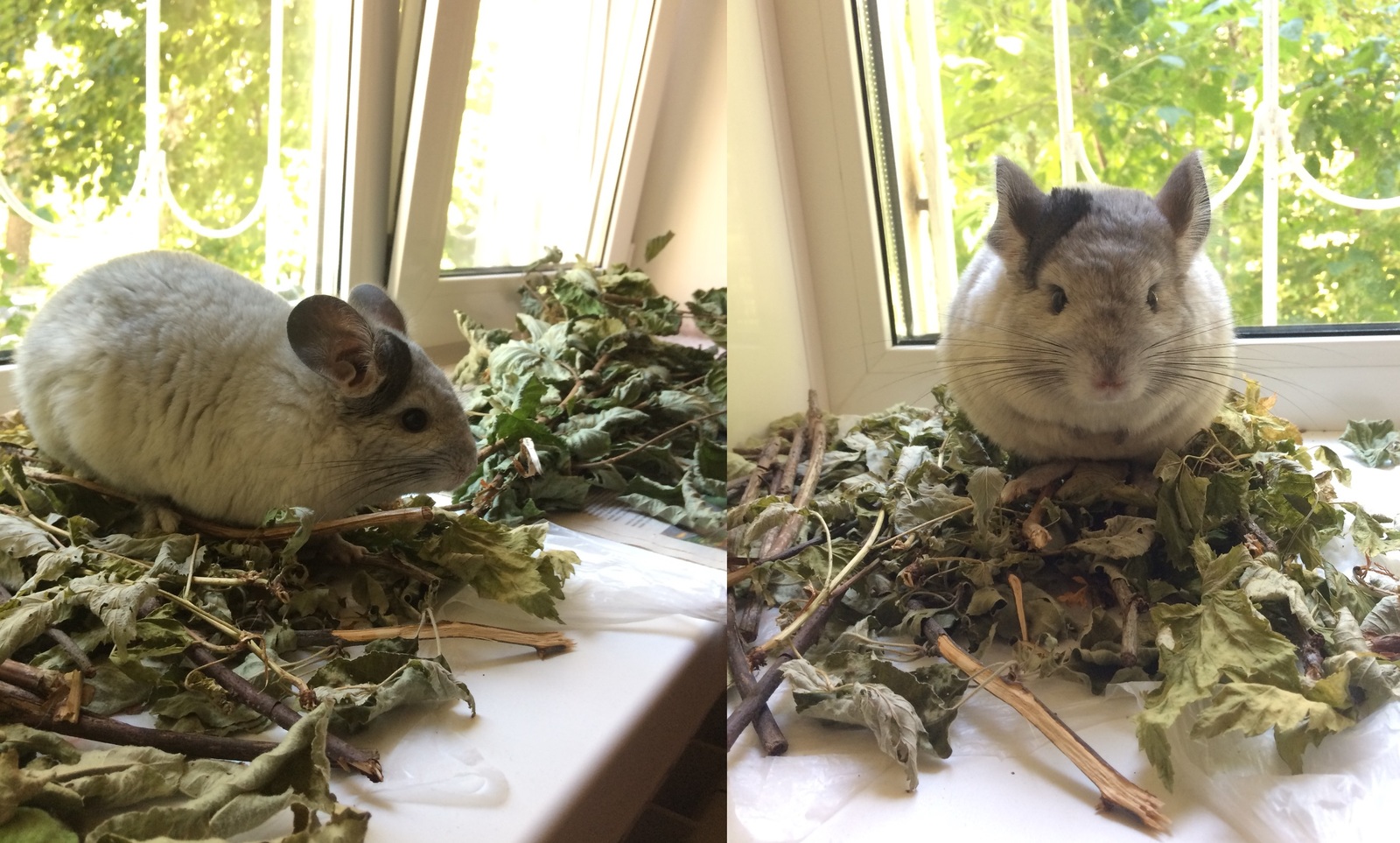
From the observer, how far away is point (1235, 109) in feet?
2.38

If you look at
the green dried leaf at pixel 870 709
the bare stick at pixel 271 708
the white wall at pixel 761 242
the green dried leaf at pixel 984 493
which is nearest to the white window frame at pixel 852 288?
the white wall at pixel 761 242

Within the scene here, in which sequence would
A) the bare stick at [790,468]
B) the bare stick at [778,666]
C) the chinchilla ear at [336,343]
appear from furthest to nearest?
the bare stick at [790,468] < the chinchilla ear at [336,343] < the bare stick at [778,666]

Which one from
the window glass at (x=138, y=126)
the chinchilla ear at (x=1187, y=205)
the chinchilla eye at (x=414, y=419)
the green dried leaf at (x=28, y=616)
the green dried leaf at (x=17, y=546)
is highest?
the window glass at (x=138, y=126)

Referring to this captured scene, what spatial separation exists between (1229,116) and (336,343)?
84cm

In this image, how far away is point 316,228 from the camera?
3.28 feet

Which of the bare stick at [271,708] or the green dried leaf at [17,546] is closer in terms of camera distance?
the bare stick at [271,708]

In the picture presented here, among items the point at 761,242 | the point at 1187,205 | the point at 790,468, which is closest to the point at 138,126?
the point at 761,242

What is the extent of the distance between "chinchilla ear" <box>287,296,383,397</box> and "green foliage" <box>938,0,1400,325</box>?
0.64 m

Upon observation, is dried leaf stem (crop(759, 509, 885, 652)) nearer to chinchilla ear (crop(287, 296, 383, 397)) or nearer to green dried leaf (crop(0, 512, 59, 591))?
chinchilla ear (crop(287, 296, 383, 397))

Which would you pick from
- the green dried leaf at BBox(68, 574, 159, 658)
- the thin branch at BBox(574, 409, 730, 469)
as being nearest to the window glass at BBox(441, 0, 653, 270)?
the thin branch at BBox(574, 409, 730, 469)

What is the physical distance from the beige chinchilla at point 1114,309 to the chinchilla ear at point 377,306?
666 mm

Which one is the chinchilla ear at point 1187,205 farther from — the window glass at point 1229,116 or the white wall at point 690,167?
the white wall at point 690,167

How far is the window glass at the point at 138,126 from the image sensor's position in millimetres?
790

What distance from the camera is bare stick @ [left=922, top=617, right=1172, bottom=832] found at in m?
0.47
